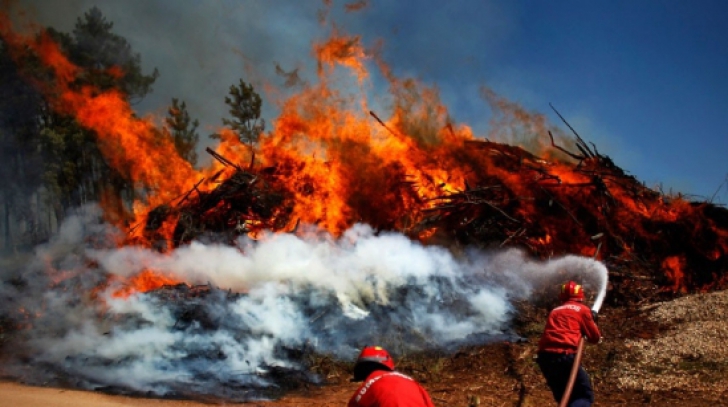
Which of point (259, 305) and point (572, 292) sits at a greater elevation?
point (259, 305)

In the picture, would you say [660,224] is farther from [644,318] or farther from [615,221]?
[644,318]

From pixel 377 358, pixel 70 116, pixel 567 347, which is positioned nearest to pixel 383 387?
pixel 377 358

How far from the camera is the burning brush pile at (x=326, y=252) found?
31.3ft

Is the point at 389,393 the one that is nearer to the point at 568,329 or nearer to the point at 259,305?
the point at 568,329

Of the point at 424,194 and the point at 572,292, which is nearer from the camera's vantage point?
the point at 572,292

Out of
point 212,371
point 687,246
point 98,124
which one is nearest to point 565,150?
point 687,246

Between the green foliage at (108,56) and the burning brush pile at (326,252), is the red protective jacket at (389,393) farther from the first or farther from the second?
the green foliage at (108,56)

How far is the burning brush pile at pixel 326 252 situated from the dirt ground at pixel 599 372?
0.49 metres

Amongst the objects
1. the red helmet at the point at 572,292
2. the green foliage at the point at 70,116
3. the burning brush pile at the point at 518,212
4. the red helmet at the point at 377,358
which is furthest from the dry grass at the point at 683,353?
the green foliage at the point at 70,116

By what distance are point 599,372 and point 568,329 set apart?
11.4ft

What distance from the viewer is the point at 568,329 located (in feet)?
18.9

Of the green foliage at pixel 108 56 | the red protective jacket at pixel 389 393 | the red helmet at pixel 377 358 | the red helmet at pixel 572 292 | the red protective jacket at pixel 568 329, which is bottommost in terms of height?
the red protective jacket at pixel 389 393

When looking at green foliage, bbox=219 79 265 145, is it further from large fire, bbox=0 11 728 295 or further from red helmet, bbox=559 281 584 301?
red helmet, bbox=559 281 584 301

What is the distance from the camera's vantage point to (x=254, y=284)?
1184 centimetres
